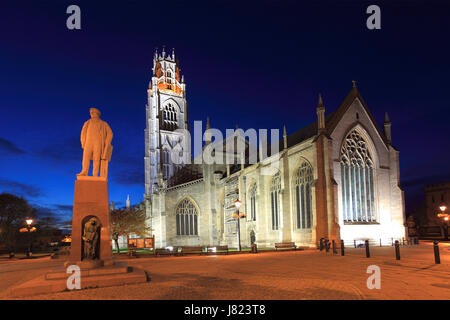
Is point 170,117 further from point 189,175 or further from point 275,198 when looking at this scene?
point 275,198

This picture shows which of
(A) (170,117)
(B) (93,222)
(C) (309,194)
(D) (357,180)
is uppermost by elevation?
(A) (170,117)

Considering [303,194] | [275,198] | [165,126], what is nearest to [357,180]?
[303,194]

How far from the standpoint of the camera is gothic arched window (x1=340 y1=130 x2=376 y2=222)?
107 feet

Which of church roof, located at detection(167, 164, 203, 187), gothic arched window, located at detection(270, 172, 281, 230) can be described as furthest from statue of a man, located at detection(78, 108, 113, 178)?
church roof, located at detection(167, 164, 203, 187)

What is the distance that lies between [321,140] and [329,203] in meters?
5.88

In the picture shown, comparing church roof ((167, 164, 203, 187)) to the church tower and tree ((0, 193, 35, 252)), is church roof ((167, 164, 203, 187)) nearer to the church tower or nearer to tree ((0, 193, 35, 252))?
the church tower

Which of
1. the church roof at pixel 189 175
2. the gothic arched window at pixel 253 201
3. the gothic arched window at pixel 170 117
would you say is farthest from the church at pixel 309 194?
the gothic arched window at pixel 170 117

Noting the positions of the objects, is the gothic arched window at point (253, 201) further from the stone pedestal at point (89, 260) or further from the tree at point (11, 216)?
the stone pedestal at point (89, 260)

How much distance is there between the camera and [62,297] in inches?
348

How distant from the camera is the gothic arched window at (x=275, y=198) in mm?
37781

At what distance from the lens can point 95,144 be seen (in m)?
12.0

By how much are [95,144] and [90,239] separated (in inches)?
130
